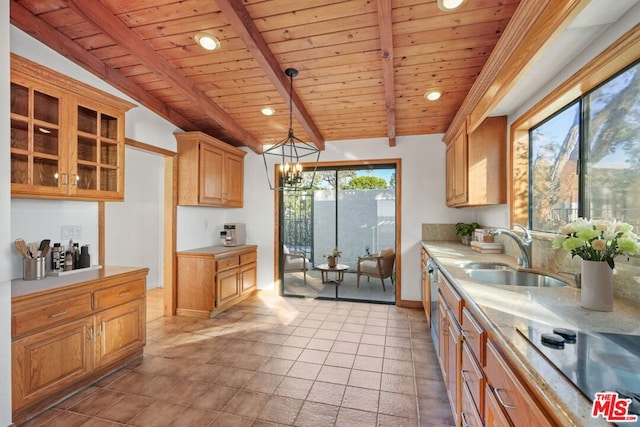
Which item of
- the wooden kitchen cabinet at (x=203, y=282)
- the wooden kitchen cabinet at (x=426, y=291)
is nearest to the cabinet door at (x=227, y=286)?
the wooden kitchen cabinet at (x=203, y=282)

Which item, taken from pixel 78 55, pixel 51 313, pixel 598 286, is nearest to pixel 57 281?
pixel 51 313

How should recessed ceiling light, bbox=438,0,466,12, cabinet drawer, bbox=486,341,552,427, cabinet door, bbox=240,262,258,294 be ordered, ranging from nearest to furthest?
cabinet drawer, bbox=486,341,552,427 → recessed ceiling light, bbox=438,0,466,12 → cabinet door, bbox=240,262,258,294

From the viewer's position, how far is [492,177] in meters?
3.15

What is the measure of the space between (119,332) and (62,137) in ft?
5.37

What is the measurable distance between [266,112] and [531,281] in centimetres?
Result: 331

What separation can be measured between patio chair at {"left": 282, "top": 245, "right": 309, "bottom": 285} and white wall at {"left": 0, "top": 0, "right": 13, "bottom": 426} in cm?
348

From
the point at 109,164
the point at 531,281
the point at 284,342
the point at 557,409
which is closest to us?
the point at 557,409

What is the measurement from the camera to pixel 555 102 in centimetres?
227

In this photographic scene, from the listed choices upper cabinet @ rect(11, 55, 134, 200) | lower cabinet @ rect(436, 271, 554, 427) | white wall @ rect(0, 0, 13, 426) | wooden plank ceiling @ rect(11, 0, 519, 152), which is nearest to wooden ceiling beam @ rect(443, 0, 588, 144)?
wooden plank ceiling @ rect(11, 0, 519, 152)

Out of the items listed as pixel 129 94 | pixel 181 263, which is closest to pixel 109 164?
pixel 129 94

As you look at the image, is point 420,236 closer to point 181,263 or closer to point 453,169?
point 453,169

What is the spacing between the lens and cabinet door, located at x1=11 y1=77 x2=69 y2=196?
2.07 meters

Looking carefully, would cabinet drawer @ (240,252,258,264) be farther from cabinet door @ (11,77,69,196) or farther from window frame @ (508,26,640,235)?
window frame @ (508,26,640,235)

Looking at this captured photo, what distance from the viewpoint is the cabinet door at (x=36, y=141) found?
2.07 metres
